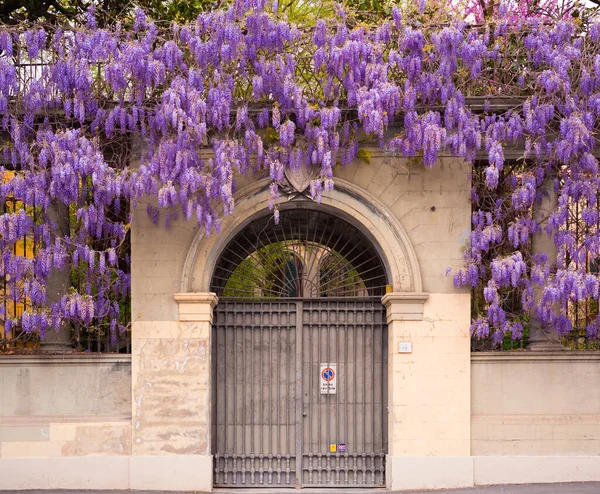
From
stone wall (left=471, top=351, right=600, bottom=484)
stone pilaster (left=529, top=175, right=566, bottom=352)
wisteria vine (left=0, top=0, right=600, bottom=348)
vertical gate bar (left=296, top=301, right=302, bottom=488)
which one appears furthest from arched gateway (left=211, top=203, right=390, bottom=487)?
stone pilaster (left=529, top=175, right=566, bottom=352)

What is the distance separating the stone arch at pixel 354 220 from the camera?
1219 cm

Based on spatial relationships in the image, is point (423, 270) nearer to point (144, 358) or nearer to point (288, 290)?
point (288, 290)

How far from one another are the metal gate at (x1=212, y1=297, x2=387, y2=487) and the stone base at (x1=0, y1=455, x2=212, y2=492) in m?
0.65

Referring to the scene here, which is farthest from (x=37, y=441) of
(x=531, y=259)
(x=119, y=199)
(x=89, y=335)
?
(x=531, y=259)

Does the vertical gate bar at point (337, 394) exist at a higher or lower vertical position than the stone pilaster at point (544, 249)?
lower

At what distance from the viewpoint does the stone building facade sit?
1196 cm

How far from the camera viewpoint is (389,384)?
40.6 feet

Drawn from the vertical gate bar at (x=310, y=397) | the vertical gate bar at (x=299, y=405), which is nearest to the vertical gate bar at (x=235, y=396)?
the vertical gate bar at (x=299, y=405)

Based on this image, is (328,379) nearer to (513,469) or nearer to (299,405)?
(299,405)

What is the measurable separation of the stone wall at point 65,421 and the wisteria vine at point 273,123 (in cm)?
60

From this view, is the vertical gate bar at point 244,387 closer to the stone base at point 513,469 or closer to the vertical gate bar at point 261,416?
the vertical gate bar at point 261,416

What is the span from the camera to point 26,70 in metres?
12.3

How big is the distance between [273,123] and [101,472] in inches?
201

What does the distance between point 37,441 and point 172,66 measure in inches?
207
